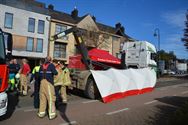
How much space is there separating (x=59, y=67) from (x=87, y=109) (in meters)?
2.53

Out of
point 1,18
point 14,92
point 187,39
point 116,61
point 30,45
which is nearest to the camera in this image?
point 14,92

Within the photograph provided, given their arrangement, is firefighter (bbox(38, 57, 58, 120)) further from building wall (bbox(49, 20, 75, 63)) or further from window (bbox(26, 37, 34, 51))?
building wall (bbox(49, 20, 75, 63))

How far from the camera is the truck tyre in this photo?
10.9 meters

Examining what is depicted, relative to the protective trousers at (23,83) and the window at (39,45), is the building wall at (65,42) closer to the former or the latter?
the window at (39,45)

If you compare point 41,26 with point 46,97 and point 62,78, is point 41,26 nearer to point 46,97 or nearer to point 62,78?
point 62,78

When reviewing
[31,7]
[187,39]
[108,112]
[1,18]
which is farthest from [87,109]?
[187,39]

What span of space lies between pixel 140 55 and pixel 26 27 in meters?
19.9

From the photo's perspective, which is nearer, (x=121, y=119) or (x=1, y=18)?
(x=121, y=119)

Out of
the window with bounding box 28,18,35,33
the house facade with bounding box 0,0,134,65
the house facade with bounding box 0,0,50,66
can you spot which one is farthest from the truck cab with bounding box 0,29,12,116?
the window with bounding box 28,18,35,33

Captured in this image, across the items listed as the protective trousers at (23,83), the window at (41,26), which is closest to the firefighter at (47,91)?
the protective trousers at (23,83)

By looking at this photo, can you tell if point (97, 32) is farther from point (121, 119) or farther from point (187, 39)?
point (121, 119)

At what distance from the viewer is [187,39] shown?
37188mm

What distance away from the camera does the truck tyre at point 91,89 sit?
35.8ft

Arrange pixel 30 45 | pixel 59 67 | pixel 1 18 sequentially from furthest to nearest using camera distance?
1. pixel 30 45
2. pixel 1 18
3. pixel 59 67
